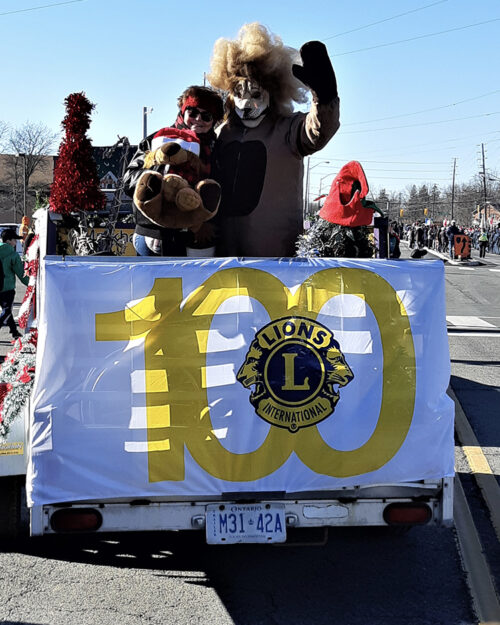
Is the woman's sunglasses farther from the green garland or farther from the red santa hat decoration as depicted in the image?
the green garland

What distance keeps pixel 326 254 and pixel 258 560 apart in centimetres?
172

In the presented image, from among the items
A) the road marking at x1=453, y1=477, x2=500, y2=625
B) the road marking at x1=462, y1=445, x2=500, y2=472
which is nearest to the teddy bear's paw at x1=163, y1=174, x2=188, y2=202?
the road marking at x1=453, y1=477, x2=500, y2=625

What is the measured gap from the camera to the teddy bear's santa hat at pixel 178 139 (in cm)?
497

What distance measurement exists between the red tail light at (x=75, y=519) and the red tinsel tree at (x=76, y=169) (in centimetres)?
222

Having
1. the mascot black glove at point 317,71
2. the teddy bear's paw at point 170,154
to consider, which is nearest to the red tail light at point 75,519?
the teddy bear's paw at point 170,154

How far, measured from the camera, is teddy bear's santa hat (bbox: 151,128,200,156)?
16.3 ft

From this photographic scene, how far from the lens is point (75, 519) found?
373cm

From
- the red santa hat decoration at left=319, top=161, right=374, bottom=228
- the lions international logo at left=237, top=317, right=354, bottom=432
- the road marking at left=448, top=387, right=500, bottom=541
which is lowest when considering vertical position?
the road marking at left=448, top=387, right=500, bottom=541

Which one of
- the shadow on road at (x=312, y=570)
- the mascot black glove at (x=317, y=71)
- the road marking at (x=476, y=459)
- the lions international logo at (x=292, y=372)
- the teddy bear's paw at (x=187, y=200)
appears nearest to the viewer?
the lions international logo at (x=292, y=372)

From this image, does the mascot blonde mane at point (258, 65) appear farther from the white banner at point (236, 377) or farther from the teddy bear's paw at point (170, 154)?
the white banner at point (236, 377)

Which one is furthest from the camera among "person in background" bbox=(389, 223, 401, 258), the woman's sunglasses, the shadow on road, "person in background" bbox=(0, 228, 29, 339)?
"person in background" bbox=(0, 228, 29, 339)

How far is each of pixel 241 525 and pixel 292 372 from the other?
0.71 meters

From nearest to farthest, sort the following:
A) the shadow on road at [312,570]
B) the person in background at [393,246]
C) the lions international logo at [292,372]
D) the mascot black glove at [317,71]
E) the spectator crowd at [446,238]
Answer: the lions international logo at [292,372], the shadow on road at [312,570], the mascot black glove at [317,71], the person in background at [393,246], the spectator crowd at [446,238]

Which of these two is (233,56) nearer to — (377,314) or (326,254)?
(326,254)
